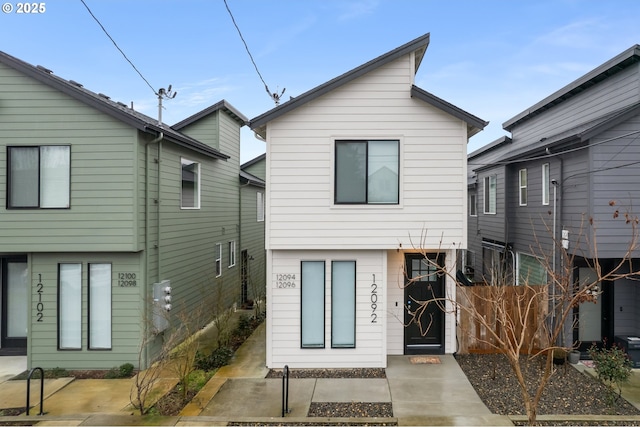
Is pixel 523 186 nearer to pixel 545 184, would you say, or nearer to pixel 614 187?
pixel 545 184

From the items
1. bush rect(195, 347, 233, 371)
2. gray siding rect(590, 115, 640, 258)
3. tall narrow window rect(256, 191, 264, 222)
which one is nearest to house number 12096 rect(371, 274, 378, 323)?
bush rect(195, 347, 233, 371)

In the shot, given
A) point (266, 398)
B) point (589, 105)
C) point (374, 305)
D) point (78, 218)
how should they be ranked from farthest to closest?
1. point (589, 105)
2. point (374, 305)
3. point (78, 218)
4. point (266, 398)

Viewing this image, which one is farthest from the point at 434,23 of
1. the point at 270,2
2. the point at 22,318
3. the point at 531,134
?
the point at 22,318

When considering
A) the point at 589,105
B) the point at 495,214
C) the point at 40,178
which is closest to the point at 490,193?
the point at 495,214

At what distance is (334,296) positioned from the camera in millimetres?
9758

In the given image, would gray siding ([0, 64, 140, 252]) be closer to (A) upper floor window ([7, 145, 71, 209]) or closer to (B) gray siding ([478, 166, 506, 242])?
(A) upper floor window ([7, 145, 71, 209])

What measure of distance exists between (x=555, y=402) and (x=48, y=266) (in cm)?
1157

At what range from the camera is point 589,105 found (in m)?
12.6

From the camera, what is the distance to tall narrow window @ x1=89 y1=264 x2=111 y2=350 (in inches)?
383

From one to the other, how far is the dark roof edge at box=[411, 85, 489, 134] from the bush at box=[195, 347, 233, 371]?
7.93 meters

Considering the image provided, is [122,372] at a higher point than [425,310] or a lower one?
lower

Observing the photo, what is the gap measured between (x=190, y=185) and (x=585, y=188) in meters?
11.3

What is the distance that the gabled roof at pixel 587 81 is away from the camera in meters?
10.5

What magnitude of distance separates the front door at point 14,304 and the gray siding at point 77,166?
1.87 m
